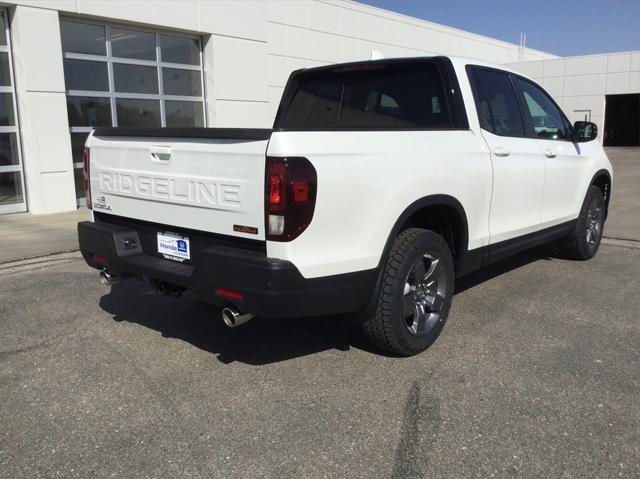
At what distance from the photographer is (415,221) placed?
4039 mm

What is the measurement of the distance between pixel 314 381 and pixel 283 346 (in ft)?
1.99

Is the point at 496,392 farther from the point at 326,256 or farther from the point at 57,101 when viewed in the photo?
the point at 57,101

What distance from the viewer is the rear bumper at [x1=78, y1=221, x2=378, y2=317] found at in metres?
3.08

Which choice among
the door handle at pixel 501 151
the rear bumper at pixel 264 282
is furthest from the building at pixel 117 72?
the door handle at pixel 501 151

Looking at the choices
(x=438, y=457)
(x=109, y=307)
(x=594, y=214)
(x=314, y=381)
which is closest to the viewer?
(x=438, y=457)

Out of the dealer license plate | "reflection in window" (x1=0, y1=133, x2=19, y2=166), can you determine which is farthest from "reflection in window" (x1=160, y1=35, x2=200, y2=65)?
the dealer license plate

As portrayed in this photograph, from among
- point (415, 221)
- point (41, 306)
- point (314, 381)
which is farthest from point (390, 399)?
point (41, 306)

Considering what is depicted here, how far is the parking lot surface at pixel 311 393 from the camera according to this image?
278 cm

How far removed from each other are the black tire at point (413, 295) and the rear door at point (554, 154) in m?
1.74

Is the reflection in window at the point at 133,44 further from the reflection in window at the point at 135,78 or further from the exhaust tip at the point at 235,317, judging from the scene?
the exhaust tip at the point at 235,317

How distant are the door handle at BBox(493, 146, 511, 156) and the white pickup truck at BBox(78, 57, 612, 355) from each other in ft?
0.08

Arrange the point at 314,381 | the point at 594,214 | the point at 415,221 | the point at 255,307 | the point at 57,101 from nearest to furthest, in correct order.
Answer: the point at 255,307 → the point at 314,381 → the point at 415,221 → the point at 594,214 → the point at 57,101

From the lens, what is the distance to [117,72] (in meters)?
11.7

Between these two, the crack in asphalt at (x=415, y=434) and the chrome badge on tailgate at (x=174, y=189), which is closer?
the crack in asphalt at (x=415, y=434)
